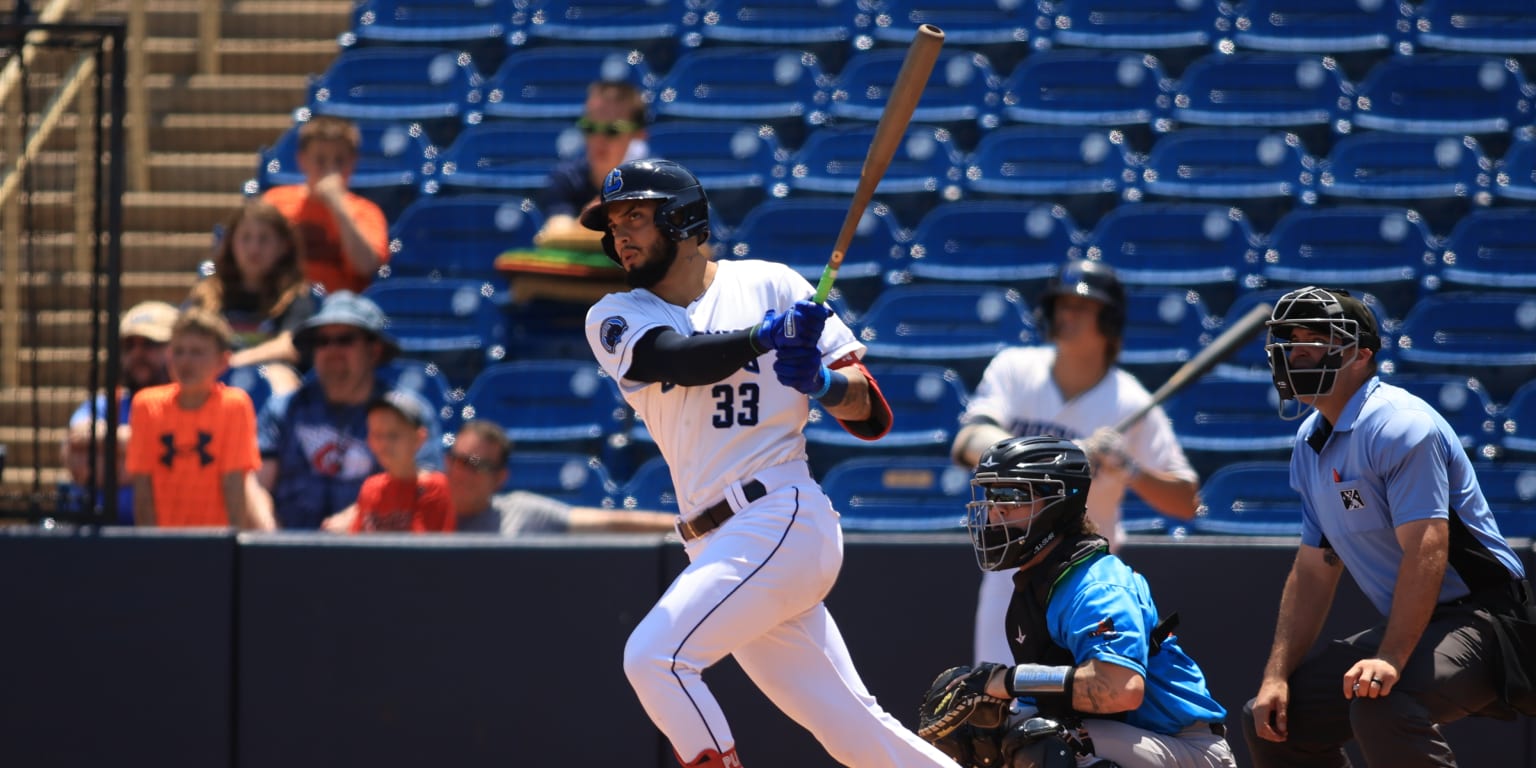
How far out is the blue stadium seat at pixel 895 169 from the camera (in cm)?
797

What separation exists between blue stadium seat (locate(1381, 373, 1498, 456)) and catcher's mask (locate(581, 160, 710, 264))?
3917mm

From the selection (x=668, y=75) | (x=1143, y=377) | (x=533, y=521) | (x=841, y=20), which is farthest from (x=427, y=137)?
(x=1143, y=377)

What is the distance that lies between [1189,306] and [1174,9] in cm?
209

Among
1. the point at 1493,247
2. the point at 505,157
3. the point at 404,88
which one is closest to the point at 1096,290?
the point at 1493,247

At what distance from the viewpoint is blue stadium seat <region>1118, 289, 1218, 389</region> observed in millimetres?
7117

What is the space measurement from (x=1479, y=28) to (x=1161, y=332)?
2680mm

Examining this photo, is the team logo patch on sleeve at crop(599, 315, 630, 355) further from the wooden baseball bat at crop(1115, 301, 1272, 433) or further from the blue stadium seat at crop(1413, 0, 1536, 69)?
the blue stadium seat at crop(1413, 0, 1536, 69)

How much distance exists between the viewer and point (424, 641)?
5426mm

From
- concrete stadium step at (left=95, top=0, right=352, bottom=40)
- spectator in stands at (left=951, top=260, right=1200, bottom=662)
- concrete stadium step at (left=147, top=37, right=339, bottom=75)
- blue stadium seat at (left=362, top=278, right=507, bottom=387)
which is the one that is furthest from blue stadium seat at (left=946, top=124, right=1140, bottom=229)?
concrete stadium step at (left=95, top=0, right=352, bottom=40)

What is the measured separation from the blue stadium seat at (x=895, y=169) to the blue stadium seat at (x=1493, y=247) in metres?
2.18

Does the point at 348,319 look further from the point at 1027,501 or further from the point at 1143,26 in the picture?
the point at 1143,26

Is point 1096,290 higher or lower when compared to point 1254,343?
higher

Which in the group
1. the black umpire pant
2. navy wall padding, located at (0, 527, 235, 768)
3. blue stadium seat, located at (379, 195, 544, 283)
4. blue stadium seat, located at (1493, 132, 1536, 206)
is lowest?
navy wall padding, located at (0, 527, 235, 768)

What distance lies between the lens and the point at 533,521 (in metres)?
6.07
